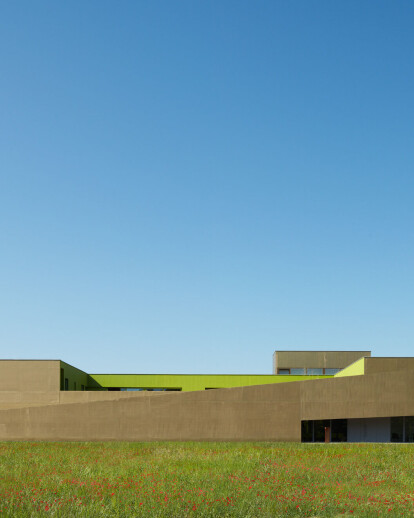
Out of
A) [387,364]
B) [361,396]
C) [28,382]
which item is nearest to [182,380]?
[28,382]

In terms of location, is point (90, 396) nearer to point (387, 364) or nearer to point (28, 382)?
point (28, 382)

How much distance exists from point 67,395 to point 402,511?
35546mm

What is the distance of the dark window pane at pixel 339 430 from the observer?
36.7m

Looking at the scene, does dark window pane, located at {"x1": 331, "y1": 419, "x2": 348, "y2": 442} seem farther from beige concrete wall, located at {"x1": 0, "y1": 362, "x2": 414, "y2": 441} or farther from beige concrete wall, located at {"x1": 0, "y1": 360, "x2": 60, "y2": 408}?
beige concrete wall, located at {"x1": 0, "y1": 360, "x2": 60, "y2": 408}

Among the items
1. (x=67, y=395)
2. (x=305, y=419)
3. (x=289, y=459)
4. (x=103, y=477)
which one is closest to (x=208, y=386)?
(x=67, y=395)

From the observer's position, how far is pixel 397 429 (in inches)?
1404

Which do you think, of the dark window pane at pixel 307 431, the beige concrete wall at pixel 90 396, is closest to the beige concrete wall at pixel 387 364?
the dark window pane at pixel 307 431

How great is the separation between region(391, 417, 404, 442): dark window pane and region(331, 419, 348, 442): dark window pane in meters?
2.86

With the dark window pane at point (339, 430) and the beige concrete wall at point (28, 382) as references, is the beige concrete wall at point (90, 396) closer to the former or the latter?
the beige concrete wall at point (28, 382)

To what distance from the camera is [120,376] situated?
53906 mm

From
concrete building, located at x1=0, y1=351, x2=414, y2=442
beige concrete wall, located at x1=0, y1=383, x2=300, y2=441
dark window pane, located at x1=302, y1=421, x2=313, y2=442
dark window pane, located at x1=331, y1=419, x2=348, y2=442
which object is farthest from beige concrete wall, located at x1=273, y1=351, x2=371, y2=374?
beige concrete wall, located at x1=0, y1=383, x2=300, y2=441

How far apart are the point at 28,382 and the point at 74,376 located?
5976mm

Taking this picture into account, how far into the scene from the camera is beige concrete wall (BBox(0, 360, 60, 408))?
44.2 meters

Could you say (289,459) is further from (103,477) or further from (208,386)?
(208,386)
